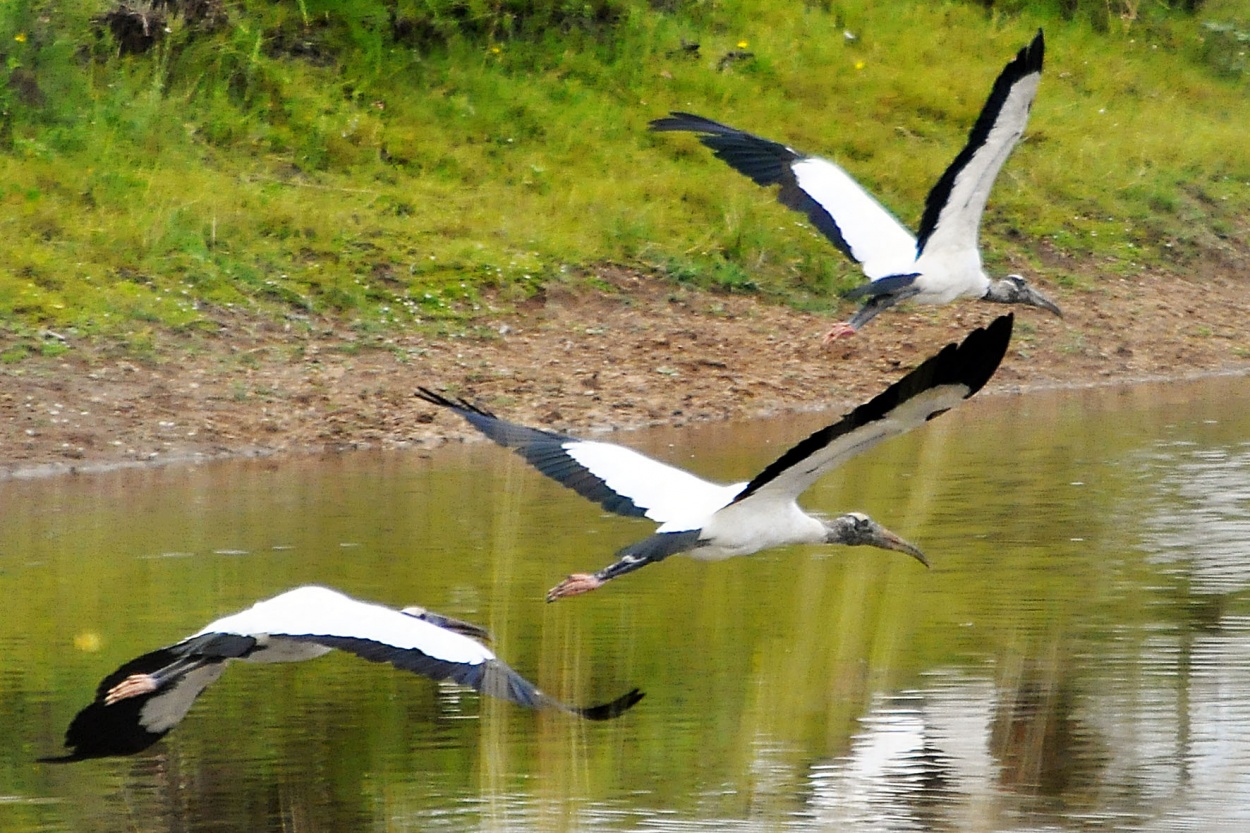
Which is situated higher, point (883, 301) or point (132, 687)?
point (883, 301)

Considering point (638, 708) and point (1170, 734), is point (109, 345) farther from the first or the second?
point (1170, 734)

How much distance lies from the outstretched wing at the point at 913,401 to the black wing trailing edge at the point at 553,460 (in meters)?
0.92

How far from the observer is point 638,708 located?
23.6ft

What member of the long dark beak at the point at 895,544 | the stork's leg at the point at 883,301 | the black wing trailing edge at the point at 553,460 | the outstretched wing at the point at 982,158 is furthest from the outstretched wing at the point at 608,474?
the stork's leg at the point at 883,301

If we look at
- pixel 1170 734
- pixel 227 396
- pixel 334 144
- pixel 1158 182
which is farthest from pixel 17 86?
pixel 1170 734

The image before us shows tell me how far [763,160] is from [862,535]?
3237mm

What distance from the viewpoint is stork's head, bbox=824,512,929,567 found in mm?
8109

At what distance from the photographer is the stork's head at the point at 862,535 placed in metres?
8.11

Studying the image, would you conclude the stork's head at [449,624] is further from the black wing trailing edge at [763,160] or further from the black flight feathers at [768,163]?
the black wing trailing edge at [763,160]

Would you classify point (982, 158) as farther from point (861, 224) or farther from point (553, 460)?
point (553, 460)

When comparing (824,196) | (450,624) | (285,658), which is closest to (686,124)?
(824,196)

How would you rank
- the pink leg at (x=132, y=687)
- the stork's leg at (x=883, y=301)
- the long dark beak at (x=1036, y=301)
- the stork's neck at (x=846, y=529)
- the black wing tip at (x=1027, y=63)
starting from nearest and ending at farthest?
1. the pink leg at (x=132, y=687)
2. the stork's neck at (x=846, y=529)
3. the black wing tip at (x=1027, y=63)
4. the stork's leg at (x=883, y=301)
5. the long dark beak at (x=1036, y=301)

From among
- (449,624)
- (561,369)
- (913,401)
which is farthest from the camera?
(561,369)

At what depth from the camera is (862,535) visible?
8.17 metres
